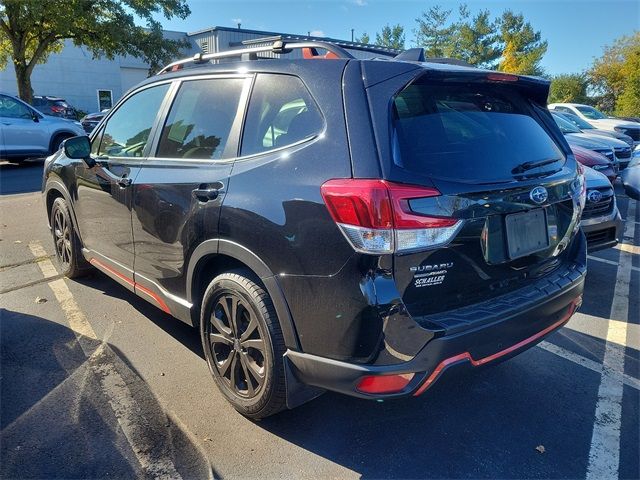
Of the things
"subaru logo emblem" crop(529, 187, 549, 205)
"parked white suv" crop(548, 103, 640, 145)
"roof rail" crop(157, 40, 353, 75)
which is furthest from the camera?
"parked white suv" crop(548, 103, 640, 145)

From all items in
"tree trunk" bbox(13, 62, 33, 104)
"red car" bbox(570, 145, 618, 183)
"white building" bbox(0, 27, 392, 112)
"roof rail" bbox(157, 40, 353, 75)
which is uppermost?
"white building" bbox(0, 27, 392, 112)

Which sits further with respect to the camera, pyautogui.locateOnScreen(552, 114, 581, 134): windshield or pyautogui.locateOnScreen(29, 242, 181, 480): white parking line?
pyautogui.locateOnScreen(552, 114, 581, 134): windshield

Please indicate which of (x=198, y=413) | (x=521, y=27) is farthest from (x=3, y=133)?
(x=521, y=27)

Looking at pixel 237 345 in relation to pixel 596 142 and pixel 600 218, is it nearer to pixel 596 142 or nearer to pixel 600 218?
pixel 600 218

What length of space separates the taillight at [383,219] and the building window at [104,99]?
38.9 metres

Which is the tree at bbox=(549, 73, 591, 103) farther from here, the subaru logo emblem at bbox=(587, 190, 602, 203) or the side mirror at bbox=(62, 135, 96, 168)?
the side mirror at bbox=(62, 135, 96, 168)

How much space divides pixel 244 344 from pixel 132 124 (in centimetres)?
210

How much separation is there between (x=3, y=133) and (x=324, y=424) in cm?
1164

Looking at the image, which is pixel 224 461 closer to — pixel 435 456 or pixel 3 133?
pixel 435 456

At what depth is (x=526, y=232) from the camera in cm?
243

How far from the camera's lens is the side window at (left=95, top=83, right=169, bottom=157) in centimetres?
346

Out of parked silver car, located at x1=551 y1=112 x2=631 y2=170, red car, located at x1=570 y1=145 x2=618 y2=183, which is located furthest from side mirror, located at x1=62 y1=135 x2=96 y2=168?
parked silver car, located at x1=551 y1=112 x2=631 y2=170

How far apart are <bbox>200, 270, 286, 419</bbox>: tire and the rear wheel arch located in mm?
66

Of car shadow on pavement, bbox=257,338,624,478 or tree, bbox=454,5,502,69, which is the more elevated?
tree, bbox=454,5,502,69
